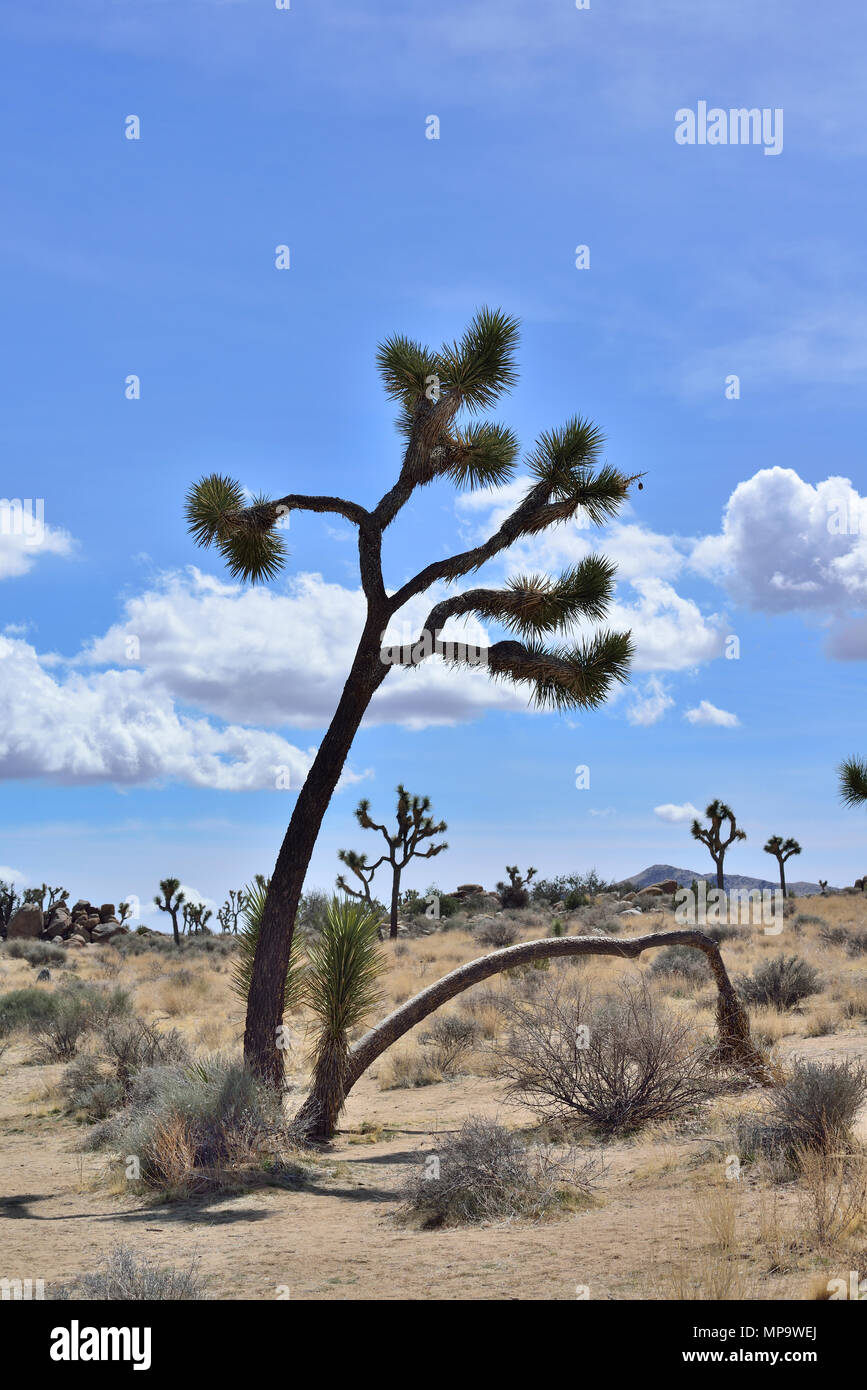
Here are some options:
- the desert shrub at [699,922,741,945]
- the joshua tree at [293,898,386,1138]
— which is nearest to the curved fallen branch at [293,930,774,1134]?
the joshua tree at [293,898,386,1138]

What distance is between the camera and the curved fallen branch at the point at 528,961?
432 inches

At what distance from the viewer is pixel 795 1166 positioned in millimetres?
7281

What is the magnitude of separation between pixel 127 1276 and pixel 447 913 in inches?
1845

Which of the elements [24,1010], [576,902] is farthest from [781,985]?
[576,902]

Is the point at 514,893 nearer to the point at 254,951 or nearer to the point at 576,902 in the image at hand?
the point at 576,902

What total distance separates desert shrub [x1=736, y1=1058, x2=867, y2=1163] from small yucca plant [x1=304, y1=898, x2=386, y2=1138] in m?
4.09

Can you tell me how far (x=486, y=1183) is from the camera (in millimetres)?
7555

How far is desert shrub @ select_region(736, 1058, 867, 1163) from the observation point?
298 inches

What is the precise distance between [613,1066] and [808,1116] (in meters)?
2.50

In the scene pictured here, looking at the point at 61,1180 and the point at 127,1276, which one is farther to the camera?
the point at 61,1180
